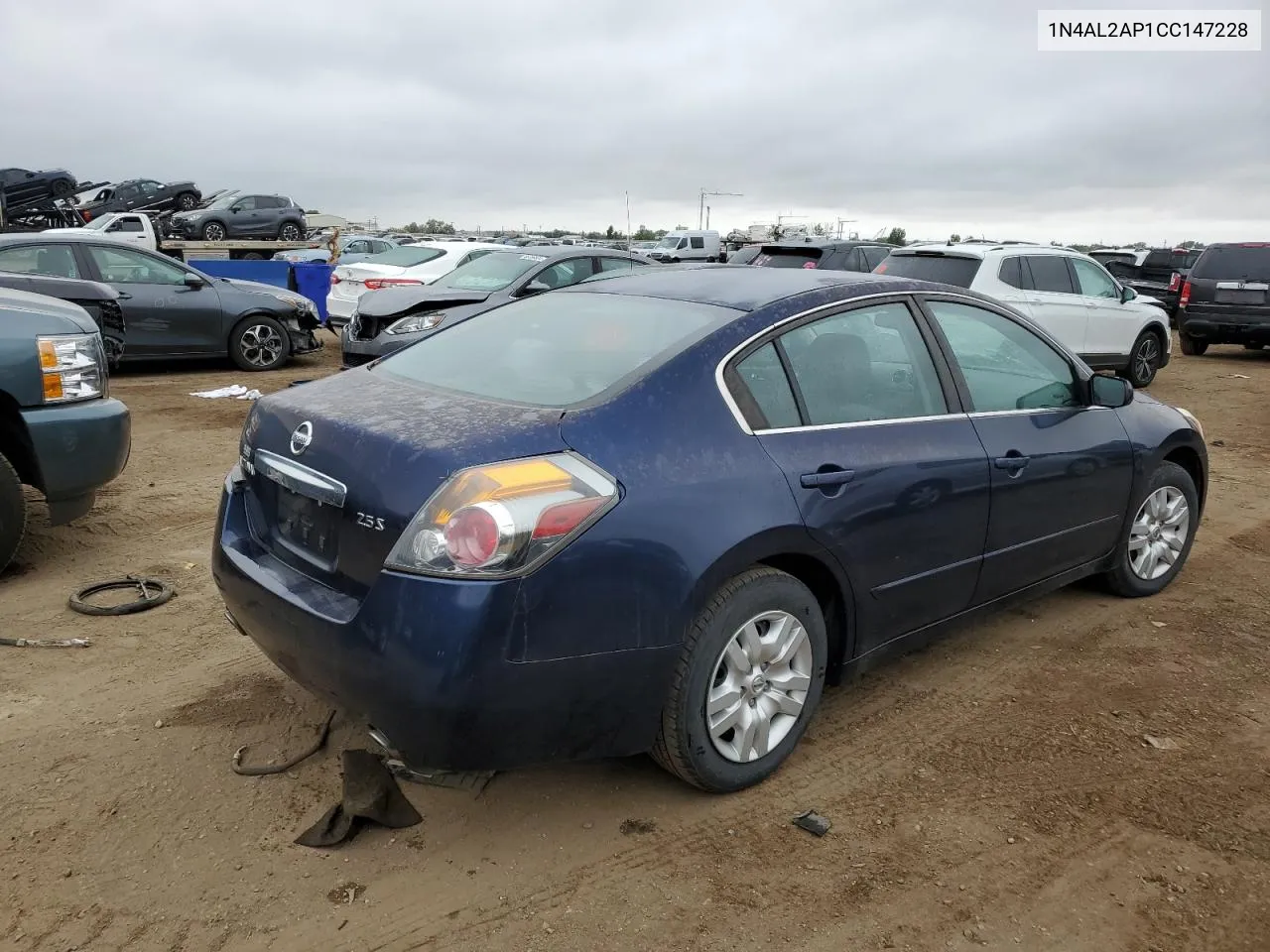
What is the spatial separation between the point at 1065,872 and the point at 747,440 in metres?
1.50

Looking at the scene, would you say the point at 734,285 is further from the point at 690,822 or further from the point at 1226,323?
the point at 1226,323

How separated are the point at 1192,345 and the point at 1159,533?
13102 mm

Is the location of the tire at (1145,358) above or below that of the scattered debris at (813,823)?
above

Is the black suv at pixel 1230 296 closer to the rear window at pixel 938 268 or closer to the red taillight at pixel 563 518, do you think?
the rear window at pixel 938 268

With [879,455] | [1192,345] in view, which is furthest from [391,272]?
[1192,345]

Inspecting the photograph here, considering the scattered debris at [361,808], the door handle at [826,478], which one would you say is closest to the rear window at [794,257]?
the door handle at [826,478]

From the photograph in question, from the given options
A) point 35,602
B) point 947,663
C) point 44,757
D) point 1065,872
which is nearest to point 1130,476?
point 947,663

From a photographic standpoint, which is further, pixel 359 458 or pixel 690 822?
pixel 690 822

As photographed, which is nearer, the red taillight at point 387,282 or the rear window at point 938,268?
the rear window at point 938,268

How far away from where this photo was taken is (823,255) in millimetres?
14680

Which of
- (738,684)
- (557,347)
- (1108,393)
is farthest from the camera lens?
(1108,393)

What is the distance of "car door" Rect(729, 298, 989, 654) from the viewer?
308cm

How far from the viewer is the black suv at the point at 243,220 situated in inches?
1064

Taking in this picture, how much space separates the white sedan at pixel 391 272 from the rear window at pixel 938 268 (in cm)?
534
